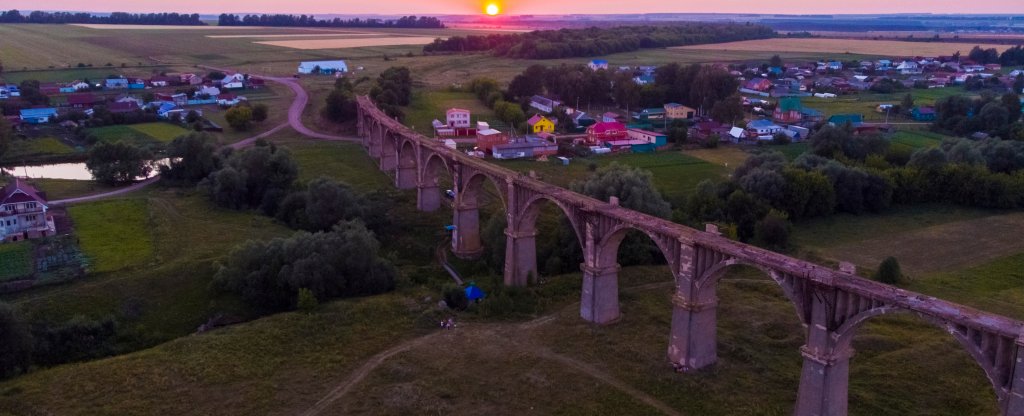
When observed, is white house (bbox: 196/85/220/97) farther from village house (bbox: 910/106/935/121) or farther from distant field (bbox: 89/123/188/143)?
village house (bbox: 910/106/935/121)

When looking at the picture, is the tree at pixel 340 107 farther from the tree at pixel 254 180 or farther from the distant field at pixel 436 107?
the tree at pixel 254 180

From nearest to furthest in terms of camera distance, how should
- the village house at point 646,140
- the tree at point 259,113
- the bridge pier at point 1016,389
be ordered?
the bridge pier at point 1016,389, the village house at point 646,140, the tree at point 259,113

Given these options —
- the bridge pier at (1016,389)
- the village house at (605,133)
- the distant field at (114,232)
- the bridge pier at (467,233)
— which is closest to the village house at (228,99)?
the distant field at (114,232)

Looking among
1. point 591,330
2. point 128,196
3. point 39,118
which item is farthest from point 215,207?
point 39,118

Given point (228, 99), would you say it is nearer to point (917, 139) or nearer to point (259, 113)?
point (259, 113)

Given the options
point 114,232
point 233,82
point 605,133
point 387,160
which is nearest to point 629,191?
point 387,160
